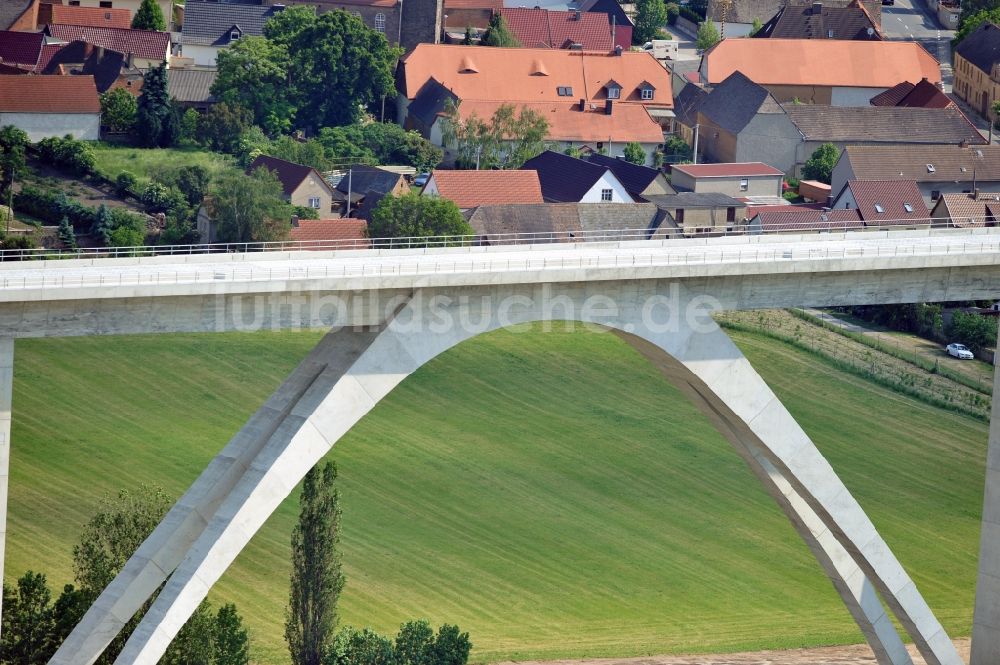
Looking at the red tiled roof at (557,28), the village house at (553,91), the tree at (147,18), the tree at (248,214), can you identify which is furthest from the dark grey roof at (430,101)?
the tree at (248,214)

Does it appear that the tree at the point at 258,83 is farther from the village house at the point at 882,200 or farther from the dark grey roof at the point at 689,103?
the village house at the point at 882,200

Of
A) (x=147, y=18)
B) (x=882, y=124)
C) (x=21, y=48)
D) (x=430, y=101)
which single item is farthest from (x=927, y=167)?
(x=21, y=48)

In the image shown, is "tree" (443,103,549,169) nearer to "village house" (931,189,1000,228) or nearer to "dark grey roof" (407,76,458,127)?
"dark grey roof" (407,76,458,127)

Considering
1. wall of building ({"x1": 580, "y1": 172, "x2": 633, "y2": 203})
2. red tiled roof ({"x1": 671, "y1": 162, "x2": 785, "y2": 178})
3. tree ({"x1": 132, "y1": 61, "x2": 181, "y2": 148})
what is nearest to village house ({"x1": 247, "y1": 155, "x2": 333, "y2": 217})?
wall of building ({"x1": 580, "y1": 172, "x2": 633, "y2": 203})

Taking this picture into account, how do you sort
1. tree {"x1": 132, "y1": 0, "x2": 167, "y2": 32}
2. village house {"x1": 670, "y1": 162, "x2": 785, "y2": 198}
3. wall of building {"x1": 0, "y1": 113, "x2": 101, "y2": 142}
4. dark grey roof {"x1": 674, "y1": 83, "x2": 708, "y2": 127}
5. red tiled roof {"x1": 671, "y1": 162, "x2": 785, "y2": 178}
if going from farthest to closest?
tree {"x1": 132, "y1": 0, "x2": 167, "y2": 32}, dark grey roof {"x1": 674, "y1": 83, "x2": 708, "y2": 127}, wall of building {"x1": 0, "y1": 113, "x2": 101, "y2": 142}, red tiled roof {"x1": 671, "y1": 162, "x2": 785, "y2": 178}, village house {"x1": 670, "y1": 162, "x2": 785, "y2": 198}

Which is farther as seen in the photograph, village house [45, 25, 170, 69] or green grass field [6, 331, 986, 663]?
village house [45, 25, 170, 69]

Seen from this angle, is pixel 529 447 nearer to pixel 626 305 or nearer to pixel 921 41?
pixel 626 305
